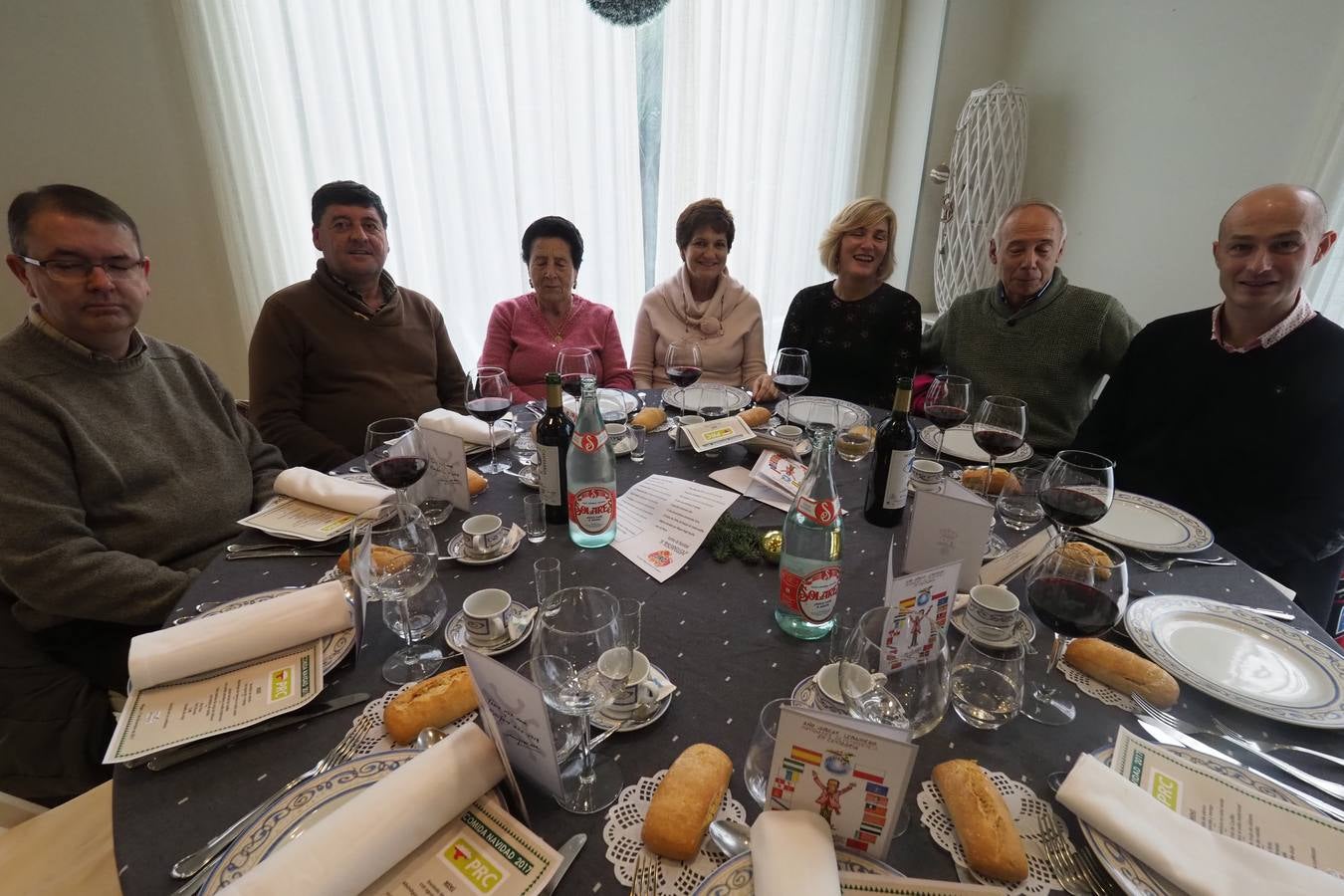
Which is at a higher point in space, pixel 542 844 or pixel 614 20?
pixel 614 20

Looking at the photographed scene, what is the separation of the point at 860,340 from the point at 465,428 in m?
1.61

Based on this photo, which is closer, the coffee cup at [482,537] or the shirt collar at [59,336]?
the coffee cup at [482,537]

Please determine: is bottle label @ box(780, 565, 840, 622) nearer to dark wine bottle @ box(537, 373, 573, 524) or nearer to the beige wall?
dark wine bottle @ box(537, 373, 573, 524)

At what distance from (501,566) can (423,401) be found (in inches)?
53.4

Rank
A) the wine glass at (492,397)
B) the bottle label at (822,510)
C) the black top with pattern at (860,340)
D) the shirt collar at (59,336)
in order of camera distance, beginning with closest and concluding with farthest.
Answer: the bottle label at (822,510)
the shirt collar at (59,336)
the wine glass at (492,397)
the black top with pattern at (860,340)

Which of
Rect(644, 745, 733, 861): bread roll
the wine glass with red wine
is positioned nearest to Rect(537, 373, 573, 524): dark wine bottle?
the wine glass with red wine

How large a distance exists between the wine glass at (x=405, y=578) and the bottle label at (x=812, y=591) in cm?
49

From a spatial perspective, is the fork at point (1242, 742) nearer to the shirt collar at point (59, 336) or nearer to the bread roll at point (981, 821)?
the bread roll at point (981, 821)

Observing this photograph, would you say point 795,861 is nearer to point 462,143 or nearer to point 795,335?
point 795,335

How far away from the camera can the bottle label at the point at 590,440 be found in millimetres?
1062

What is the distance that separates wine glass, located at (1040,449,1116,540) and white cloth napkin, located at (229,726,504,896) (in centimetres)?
89

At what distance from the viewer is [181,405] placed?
1438 mm

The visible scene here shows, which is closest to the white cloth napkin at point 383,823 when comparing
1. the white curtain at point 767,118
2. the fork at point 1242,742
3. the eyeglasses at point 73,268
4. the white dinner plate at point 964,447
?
the fork at point 1242,742

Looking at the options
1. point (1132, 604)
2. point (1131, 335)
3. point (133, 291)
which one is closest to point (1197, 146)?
point (1131, 335)
